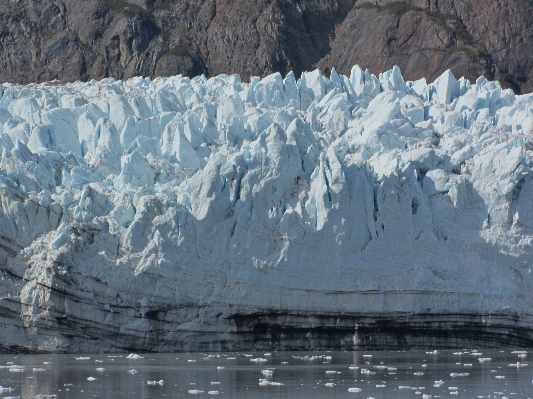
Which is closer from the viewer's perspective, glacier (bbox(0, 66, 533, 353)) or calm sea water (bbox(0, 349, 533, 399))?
calm sea water (bbox(0, 349, 533, 399))

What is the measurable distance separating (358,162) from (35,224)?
5953 mm

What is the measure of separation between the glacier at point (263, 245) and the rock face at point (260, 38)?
1572cm

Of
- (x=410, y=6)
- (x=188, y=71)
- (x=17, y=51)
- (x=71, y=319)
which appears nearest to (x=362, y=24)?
(x=410, y=6)

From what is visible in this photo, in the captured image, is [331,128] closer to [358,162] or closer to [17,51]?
[358,162]

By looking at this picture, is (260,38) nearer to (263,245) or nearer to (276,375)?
(263,245)

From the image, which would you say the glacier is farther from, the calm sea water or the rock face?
the rock face

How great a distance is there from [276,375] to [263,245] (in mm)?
3765

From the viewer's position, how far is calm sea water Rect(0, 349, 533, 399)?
1655 cm

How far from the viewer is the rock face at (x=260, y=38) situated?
38.8 m

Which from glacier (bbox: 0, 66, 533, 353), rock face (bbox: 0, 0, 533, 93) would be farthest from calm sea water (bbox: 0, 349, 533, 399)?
rock face (bbox: 0, 0, 533, 93)

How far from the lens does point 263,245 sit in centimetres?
2161

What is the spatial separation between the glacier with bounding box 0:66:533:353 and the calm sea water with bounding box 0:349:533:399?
1.65 feet

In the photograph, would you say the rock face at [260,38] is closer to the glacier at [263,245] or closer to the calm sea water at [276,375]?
the glacier at [263,245]

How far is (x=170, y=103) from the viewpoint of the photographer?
25359 millimetres
